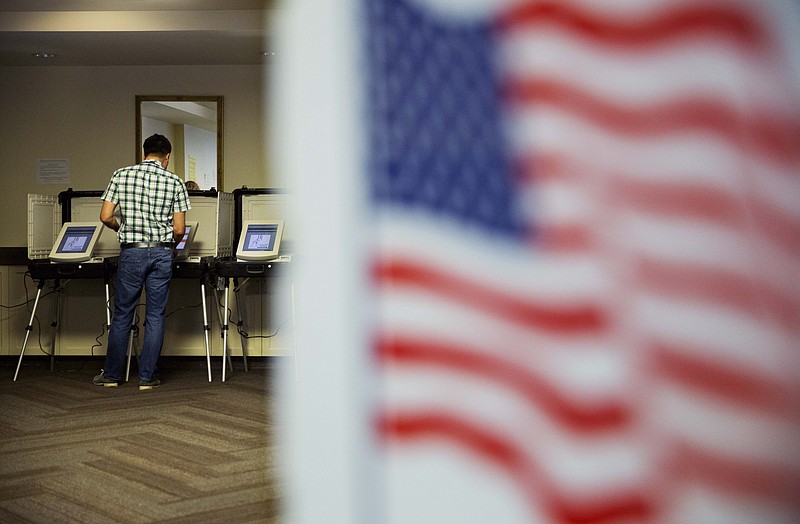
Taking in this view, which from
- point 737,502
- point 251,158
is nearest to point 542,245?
point 737,502

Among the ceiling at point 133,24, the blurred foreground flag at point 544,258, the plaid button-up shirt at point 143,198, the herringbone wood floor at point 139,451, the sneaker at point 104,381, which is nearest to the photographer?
the blurred foreground flag at point 544,258

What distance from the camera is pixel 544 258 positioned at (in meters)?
0.62

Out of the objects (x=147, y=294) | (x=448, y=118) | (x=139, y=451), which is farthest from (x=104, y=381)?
(x=448, y=118)

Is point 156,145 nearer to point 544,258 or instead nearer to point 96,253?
point 96,253

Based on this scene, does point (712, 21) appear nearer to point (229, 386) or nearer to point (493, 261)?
point (493, 261)

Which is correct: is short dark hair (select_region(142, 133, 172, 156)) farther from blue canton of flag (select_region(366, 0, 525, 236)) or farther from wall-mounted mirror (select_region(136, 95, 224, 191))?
blue canton of flag (select_region(366, 0, 525, 236))

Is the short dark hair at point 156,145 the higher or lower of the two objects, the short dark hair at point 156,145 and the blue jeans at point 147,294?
the higher

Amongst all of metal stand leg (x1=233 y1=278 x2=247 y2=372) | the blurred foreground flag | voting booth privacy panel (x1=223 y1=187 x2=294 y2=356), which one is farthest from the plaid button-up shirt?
the blurred foreground flag

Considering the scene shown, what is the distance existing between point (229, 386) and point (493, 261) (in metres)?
4.55

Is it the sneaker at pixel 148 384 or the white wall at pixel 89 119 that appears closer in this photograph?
the sneaker at pixel 148 384

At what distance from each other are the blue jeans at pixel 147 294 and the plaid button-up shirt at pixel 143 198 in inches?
4.0

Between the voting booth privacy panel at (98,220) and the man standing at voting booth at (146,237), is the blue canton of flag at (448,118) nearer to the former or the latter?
the man standing at voting booth at (146,237)

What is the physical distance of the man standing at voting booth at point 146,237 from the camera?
4.75 metres

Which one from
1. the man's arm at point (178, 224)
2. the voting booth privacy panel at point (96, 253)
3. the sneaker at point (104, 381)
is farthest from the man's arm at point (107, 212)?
the sneaker at point (104, 381)
